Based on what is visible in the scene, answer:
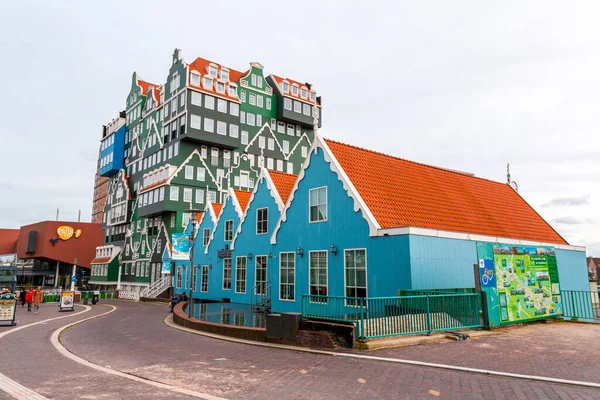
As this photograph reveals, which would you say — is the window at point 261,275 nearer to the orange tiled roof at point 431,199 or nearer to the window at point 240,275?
the window at point 240,275

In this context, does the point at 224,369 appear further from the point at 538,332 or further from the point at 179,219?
the point at 179,219

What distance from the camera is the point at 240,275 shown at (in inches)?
1126

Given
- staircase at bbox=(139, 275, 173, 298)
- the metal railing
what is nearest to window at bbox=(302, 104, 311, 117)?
staircase at bbox=(139, 275, 173, 298)

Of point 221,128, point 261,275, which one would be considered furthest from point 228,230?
point 221,128

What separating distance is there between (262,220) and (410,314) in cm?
1480

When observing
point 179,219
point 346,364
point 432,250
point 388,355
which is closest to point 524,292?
point 432,250

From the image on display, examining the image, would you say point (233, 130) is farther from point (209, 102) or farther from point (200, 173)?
point (200, 173)

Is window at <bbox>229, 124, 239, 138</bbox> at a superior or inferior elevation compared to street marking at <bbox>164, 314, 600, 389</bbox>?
superior

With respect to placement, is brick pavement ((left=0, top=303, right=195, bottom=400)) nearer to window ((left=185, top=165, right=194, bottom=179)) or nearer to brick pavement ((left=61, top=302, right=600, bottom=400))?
brick pavement ((left=61, top=302, right=600, bottom=400))

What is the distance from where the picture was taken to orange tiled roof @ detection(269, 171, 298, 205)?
26142 millimetres

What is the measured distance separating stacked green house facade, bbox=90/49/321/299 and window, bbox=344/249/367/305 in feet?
98.3

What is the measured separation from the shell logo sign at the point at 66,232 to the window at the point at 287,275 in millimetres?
67385

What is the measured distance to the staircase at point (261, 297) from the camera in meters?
23.3

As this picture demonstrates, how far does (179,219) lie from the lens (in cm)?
5122
